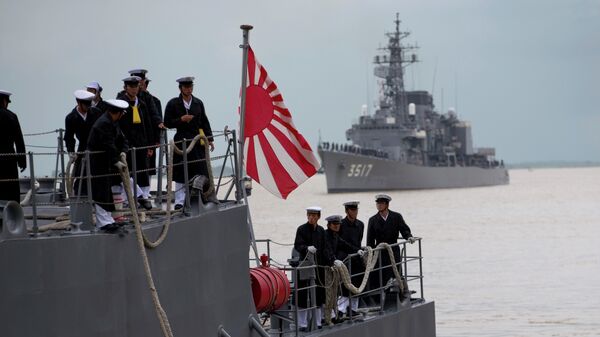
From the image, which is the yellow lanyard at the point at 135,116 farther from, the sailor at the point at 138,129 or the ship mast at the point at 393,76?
the ship mast at the point at 393,76

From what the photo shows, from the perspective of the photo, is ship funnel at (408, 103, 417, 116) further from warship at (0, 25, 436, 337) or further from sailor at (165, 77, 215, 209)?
sailor at (165, 77, 215, 209)

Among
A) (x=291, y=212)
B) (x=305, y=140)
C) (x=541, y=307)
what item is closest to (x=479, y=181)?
(x=291, y=212)

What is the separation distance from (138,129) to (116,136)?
186 cm

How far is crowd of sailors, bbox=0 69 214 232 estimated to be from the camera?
9.10m

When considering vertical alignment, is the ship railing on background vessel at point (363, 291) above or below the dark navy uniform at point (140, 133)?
below

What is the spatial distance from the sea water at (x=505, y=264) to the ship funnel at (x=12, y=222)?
51.8ft

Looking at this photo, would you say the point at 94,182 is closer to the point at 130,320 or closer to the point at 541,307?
the point at 130,320

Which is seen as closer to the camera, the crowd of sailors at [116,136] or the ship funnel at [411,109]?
the crowd of sailors at [116,136]

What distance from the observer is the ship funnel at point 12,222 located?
8031 millimetres

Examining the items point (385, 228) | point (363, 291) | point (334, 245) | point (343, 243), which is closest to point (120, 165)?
point (334, 245)

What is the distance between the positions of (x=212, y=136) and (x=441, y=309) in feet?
55.4

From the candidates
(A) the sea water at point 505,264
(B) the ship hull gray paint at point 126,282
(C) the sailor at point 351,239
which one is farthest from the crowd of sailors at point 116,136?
(A) the sea water at point 505,264

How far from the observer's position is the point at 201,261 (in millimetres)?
10266

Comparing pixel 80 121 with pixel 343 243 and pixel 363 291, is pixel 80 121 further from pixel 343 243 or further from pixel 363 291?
pixel 363 291
